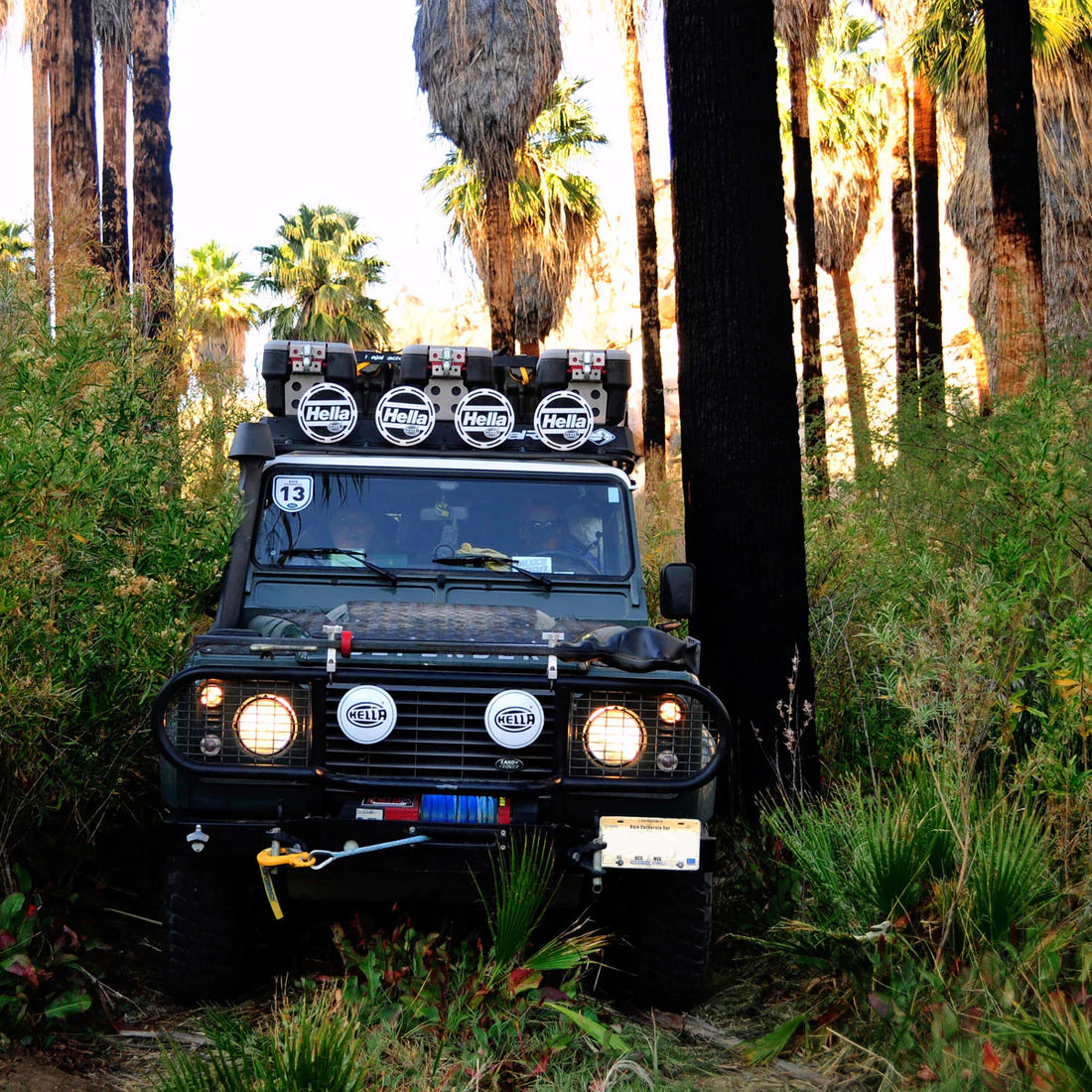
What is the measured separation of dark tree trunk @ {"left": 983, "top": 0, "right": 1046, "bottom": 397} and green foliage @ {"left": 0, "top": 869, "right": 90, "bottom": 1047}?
23.3 ft

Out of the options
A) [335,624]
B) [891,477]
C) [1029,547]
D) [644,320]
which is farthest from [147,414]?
[644,320]

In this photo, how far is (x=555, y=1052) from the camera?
3754mm

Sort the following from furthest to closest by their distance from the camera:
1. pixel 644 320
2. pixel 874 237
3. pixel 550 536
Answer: pixel 874 237 → pixel 644 320 → pixel 550 536

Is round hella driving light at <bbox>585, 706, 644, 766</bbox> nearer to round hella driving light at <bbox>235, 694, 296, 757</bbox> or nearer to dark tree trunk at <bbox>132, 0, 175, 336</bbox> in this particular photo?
round hella driving light at <bbox>235, 694, 296, 757</bbox>

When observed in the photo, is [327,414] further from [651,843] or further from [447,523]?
[651,843]

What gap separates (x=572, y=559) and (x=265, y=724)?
188 cm

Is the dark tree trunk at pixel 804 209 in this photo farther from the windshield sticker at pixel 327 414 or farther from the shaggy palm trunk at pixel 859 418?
the windshield sticker at pixel 327 414

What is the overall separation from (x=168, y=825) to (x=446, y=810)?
94 centimetres

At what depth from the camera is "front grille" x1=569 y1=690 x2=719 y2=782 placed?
161 inches

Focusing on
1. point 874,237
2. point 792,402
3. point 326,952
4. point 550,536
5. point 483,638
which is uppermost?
point 874,237

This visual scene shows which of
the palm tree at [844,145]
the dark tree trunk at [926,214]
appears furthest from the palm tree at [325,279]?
the dark tree trunk at [926,214]

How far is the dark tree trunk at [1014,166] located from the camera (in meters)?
8.84

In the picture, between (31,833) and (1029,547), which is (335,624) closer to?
(31,833)

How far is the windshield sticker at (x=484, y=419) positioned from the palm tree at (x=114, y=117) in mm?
7809
